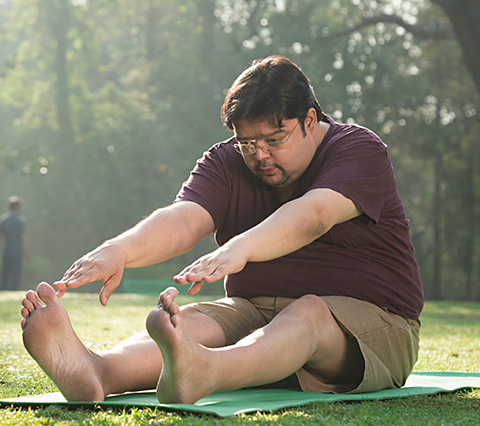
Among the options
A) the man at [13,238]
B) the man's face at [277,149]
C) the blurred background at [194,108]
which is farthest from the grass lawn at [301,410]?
the blurred background at [194,108]

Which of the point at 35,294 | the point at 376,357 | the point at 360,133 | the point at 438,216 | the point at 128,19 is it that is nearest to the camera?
the point at 35,294

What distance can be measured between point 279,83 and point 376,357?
3.68 feet

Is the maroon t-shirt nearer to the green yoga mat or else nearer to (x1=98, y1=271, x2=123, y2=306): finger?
the green yoga mat

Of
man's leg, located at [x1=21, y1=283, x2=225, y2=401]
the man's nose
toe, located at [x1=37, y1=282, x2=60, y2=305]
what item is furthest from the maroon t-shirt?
toe, located at [x1=37, y1=282, x2=60, y2=305]

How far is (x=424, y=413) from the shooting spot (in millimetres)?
2521

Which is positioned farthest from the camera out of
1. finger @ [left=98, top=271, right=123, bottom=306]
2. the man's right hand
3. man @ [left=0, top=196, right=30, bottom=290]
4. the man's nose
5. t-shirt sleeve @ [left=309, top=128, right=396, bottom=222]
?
man @ [left=0, top=196, right=30, bottom=290]

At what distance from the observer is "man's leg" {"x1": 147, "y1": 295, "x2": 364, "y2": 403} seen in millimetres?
2180

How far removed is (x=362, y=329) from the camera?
2.80m

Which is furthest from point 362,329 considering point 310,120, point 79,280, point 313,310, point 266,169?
point 79,280

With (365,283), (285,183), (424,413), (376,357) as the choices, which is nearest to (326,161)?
(285,183)

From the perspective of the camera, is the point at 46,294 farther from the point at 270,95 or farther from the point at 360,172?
the point at 360,172

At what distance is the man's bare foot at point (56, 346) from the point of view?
2.32 meters

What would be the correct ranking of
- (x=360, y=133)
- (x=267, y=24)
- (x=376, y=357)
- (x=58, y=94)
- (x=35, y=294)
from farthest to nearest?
1. (x=58, y=94)
2. (x=267, y=24)
3. (x=360, y=133)
4. (x=376, y=357)
5. (x=35, y=294)

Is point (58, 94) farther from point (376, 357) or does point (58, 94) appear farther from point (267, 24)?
point (376, 357)
